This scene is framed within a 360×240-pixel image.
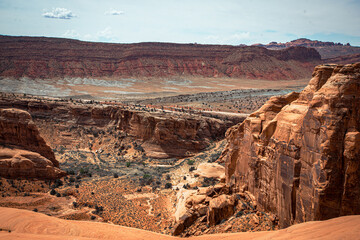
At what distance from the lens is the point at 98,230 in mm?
13125

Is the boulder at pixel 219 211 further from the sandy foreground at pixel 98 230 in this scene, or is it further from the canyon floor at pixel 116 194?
the sandy foreground at pixel 98 230

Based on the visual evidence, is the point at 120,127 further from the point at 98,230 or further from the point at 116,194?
the point at 98,230

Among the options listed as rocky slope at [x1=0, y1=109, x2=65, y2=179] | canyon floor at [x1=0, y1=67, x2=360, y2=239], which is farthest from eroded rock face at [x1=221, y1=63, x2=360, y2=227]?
rocky slope at [x1=0, y1=109, x2=65, y2=179]

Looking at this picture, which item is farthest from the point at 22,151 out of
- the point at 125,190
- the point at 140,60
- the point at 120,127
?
the point at 140,60

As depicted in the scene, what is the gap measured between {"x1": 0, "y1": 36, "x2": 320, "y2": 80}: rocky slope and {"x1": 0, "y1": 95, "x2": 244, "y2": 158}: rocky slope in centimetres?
6821

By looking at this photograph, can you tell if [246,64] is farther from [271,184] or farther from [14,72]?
[271,184]

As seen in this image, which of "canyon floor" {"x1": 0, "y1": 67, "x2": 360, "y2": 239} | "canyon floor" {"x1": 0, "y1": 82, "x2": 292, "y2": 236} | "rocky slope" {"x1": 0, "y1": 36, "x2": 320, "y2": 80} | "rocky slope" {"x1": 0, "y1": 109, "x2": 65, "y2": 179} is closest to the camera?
"canyon floor" {"x1": 0, "y1": 67, "x2": 360, "y2": 239}

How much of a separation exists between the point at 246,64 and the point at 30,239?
129m

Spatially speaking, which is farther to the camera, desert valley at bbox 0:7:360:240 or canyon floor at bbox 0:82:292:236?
canyon floor at bbox 0:82:292:236

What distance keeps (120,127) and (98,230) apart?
90.6 feet

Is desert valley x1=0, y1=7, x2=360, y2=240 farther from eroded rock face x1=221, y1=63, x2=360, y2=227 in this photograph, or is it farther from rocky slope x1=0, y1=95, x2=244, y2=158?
rocky slope x1=0, y1=95, x2=244, y2=158

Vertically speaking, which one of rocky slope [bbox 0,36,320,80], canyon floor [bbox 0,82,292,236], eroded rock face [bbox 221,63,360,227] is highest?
rocky slope [bbox 0,36,320,80]

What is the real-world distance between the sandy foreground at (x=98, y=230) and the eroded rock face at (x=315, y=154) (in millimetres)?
693

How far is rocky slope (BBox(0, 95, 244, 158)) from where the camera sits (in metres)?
34.6
